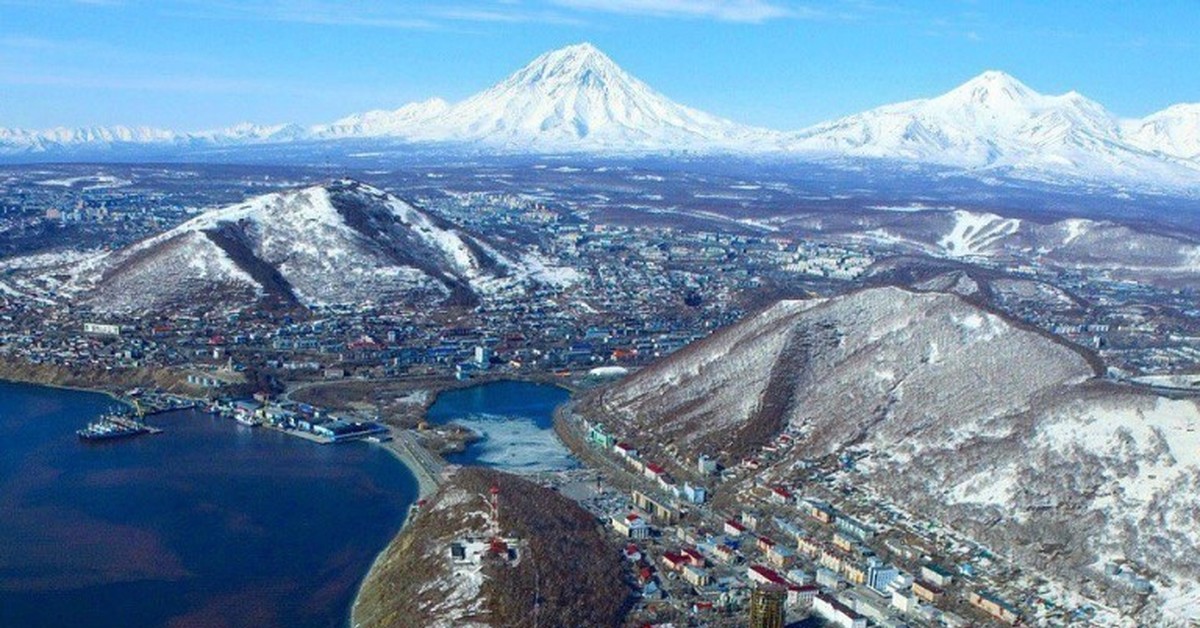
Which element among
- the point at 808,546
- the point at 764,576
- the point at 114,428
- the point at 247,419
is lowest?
the point at 247,419

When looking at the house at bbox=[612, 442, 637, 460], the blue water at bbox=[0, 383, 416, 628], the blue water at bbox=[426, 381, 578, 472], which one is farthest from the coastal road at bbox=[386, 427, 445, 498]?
the house at bbox=[612, 442, 637, 460]

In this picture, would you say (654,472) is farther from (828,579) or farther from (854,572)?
(854,572)

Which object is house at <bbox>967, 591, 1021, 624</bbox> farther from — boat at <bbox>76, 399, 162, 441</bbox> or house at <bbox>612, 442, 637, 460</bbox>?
boat at <bbox>76, 399, 162, 441</bbox>

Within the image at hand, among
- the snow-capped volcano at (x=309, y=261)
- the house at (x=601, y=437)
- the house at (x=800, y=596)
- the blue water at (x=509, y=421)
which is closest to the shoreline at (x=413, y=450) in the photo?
the blue water at (x=509, y=421)

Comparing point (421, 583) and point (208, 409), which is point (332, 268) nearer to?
point (208, 409)

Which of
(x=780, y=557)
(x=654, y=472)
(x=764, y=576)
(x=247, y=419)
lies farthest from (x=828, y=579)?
(x=247, y=419)

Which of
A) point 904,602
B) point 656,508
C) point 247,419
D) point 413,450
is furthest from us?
Result: point 247,419

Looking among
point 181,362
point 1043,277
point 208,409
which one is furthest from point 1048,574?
point 1043,277

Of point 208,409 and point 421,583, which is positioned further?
point 208,409
